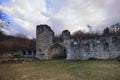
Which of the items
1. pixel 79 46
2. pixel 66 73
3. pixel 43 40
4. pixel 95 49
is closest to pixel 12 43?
pixel 43 40

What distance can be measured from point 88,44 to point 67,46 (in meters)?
3.49

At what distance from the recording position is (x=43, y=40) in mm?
32938

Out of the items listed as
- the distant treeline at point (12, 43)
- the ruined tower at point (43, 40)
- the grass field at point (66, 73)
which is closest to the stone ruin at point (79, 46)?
the ruined tower at point (43, 40)

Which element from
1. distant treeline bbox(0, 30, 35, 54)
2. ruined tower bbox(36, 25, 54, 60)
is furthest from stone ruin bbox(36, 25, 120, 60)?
distant treeline bbox(0, 30, 35, 54)

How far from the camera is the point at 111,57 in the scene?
26609 mm

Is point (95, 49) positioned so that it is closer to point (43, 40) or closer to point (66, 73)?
point (43, 40)

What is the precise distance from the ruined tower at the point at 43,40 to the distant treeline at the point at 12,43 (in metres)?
10.4

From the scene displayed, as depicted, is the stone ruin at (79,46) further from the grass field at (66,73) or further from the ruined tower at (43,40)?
the grass field at (66,73)

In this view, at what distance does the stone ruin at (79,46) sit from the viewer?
26.8 metres

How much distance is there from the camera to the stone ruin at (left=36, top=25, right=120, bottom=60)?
26812 millimetres

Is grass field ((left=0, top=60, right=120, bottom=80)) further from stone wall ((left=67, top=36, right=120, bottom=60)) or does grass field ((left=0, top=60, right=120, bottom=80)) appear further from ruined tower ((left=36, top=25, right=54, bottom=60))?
ruined tower ((left=36, top=25, right=54, bottom=60))

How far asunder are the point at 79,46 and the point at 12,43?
2263cm

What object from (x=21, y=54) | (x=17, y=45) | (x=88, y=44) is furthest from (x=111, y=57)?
(x=17, y=45)

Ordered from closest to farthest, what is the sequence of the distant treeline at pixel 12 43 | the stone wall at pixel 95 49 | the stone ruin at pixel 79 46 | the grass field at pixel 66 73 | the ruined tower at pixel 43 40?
the grass field at pixel 66 73, the stone wall at pixel 95 49, the stone ruin at pixel 79 46, the ruined tower at pixel 43 40, the distant treeline at pixel 12 43
